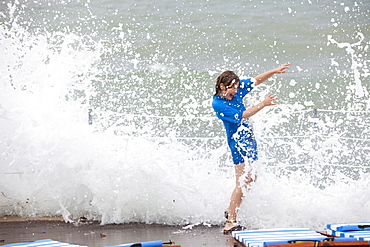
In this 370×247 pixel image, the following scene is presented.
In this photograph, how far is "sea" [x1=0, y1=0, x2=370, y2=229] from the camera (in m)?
5.35

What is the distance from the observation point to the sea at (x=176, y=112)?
535cm

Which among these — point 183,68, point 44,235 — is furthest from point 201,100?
point 44,235

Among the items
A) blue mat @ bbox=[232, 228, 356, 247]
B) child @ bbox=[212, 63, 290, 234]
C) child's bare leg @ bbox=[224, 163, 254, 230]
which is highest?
child @ bbox=[212, 63, 290, 234]

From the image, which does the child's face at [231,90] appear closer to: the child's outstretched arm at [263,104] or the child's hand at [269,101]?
the child's outstretched arm at [263,104]

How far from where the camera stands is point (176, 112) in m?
15.2

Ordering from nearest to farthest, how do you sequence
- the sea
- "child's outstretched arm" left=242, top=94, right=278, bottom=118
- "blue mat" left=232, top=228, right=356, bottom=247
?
"blue mat" left=232, top=228, right=356, bottom=247 → "child's outstretched arm" left=242, top=94, right=278, bottom=118 → the sea

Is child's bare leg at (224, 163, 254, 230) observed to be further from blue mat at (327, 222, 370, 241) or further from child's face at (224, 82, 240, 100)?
blue mat at (327, 222, 370, 241)

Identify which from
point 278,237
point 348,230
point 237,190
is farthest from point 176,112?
point 278,237

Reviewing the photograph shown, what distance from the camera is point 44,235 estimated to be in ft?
15.3

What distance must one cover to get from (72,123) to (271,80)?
11.0 metres

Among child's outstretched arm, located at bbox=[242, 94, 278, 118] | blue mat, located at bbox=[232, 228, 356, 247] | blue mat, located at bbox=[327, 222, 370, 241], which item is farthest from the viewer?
child's outstretched arm, located at bbox=[242, 94, 278, 118]

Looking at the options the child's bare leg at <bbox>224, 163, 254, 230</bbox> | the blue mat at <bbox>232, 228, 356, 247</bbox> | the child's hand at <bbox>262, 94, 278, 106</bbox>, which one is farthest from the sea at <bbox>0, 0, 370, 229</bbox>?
the blue mat at <bbox>232, 228, 356, 247</bbox>

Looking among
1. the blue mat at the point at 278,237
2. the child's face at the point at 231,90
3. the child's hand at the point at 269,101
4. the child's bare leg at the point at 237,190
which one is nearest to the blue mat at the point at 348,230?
the blue mat at the point at 278,237

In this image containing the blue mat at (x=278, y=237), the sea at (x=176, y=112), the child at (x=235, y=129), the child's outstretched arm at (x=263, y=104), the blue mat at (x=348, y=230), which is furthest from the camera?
the sea at (x=176, y=112)
